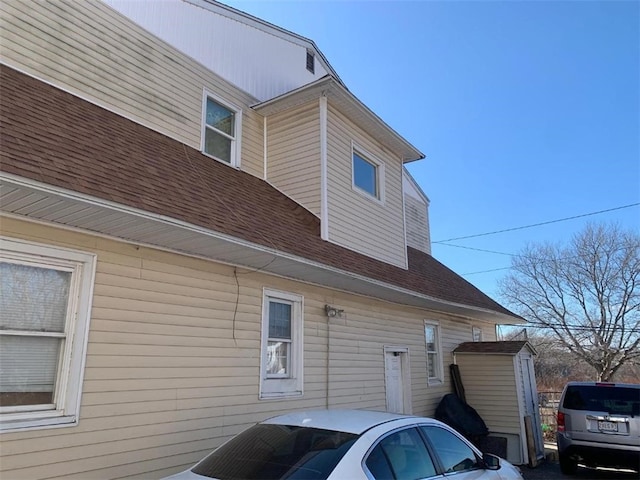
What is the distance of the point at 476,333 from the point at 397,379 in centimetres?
553

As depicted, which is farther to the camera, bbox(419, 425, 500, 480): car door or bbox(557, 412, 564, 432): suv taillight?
bbox(557, 412, 564, 432): suv taillight

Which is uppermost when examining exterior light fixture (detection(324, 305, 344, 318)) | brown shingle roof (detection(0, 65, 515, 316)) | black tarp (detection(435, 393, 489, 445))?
brown shingle roof (detection(0, 65, 515, 316))

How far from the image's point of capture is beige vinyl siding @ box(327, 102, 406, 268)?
28.5 ft

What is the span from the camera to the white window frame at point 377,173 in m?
9.46

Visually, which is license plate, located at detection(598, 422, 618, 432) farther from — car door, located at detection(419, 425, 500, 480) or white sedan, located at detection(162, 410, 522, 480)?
white sedan, located at detection(162, 410, 522, 480)

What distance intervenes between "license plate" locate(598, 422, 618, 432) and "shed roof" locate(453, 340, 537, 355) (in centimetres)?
299

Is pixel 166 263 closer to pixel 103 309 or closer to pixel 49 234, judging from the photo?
pixel 103 309

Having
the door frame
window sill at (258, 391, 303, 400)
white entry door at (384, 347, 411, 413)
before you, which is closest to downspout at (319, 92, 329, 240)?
window sill at (258, 391, 303, 400)

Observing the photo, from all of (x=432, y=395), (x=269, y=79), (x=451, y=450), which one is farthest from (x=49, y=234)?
(x=432, y=395)

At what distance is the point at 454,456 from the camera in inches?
166

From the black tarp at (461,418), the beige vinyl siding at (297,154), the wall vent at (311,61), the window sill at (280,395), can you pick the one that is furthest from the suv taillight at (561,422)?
the wall vent at (311,61)

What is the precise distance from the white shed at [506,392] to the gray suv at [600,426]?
5.48ft

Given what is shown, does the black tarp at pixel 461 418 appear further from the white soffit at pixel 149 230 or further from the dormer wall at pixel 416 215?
the dormer wall at pixel 416 215

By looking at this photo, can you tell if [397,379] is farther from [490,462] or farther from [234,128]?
[234,128]
